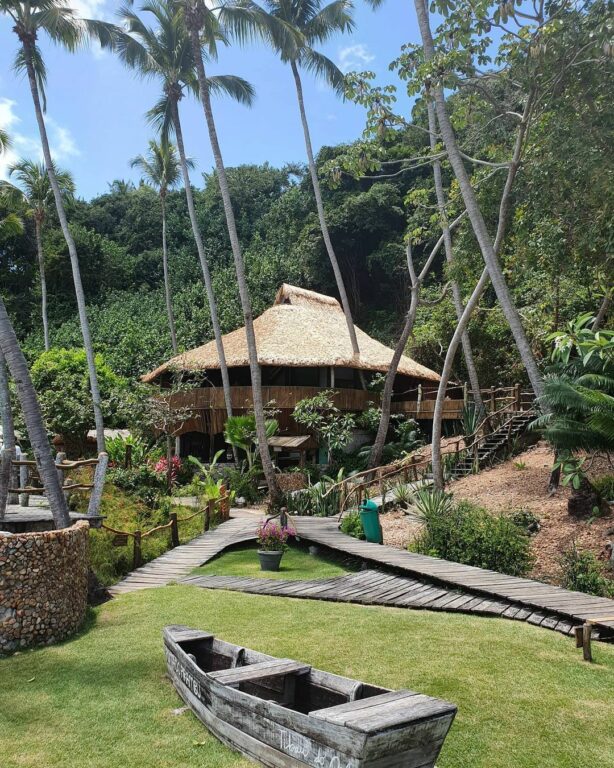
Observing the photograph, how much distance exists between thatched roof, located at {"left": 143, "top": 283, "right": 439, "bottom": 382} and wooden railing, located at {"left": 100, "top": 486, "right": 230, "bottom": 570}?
21.6 feet

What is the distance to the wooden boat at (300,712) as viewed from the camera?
10.2 feet

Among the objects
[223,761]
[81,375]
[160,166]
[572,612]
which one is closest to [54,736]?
[223,761]

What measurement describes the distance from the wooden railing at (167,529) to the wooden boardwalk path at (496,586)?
2810 mm

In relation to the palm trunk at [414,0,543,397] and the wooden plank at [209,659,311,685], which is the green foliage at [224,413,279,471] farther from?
the wooden plank at [209,659,311,685]

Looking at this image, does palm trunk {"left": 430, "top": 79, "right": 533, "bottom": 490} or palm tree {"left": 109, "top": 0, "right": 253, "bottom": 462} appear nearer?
palm trunk {"left": 430, "top": 79, "right": 533, "bottom": 490}

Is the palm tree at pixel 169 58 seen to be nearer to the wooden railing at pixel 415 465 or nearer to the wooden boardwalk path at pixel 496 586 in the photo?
the wooden railing at pixel 415 465

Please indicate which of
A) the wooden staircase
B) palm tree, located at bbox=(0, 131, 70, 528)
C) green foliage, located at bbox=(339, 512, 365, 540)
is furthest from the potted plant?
the wooden staircase

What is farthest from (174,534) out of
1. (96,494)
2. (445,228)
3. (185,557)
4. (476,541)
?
(445,228)

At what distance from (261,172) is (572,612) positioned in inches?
1864

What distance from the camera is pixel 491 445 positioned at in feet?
60.2

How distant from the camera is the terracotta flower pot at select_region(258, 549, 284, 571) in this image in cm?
1052

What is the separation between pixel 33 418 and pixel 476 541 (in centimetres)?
624

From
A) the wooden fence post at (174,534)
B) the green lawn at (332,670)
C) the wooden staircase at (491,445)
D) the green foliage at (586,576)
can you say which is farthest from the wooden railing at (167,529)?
the green foliage at (586,576)

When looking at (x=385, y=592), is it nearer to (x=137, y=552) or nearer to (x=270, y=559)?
(x=270, y=559)
